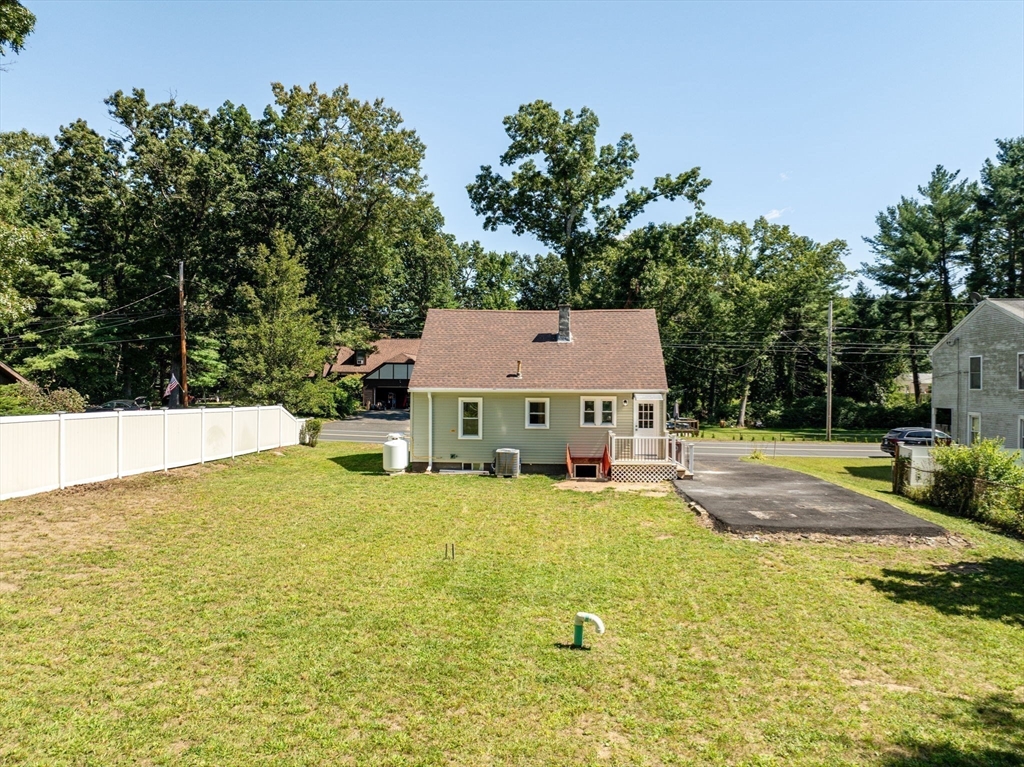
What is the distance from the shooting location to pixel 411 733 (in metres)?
5.03

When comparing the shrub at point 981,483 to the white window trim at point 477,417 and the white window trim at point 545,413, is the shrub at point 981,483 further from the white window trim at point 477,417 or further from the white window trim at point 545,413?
the white window trim at point 477,417

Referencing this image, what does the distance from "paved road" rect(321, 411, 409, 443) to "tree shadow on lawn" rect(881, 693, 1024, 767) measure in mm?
23476

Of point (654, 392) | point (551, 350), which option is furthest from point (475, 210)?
point (654, 392)

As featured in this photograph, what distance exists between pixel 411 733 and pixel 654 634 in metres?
3.45

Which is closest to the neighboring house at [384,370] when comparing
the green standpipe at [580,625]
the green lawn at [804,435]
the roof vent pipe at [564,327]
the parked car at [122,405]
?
the parked car at [122,405]

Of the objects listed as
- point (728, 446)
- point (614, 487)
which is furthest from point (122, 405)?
point (728, 446)

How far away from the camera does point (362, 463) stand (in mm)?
22250

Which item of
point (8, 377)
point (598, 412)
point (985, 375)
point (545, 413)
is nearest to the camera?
point (598, 412)

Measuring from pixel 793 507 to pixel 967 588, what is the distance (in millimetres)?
4655

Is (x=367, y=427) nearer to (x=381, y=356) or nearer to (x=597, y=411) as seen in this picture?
(x=381, y=356)

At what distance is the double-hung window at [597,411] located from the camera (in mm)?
20333

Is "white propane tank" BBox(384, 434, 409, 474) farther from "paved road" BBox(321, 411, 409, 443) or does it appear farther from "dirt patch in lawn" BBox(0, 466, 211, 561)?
"paved road" BBox(321, 411, 409, 443)

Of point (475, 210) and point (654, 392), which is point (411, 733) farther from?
point (475, 210)

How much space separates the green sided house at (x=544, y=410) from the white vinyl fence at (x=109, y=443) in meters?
7.10
